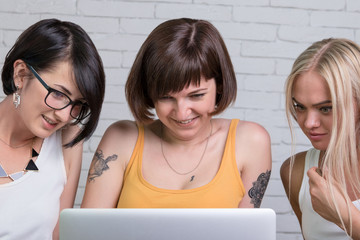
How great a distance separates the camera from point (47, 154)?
5.93ft

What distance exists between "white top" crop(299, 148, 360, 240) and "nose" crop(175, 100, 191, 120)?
522mm

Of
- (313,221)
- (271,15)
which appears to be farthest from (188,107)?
(271,15)

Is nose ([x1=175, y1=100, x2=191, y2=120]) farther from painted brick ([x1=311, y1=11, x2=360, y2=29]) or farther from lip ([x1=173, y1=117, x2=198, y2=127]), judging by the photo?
painted brick ([x1=311, y1=11, x2=360, y2=29])

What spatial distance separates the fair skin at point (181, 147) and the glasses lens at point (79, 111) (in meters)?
0.17

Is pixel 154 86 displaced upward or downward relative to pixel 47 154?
upward

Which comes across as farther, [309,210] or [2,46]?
[2,46]

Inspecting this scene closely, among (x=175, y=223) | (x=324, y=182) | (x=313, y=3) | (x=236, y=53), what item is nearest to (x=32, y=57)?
(x=175, y=223)

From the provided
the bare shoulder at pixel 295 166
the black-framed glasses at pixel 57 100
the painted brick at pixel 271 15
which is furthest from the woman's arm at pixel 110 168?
the painted brick at pixel 271 15

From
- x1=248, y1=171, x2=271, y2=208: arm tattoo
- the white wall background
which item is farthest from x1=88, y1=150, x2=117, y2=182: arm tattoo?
the white wall background

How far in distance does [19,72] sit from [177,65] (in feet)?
1.63

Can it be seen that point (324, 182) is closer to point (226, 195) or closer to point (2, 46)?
point (226, 195)

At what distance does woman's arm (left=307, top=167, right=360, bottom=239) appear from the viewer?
153 cm

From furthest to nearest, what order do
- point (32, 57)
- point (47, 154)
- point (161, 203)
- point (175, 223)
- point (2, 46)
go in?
1. point (2, 46)
2. point (47, 154)
3. point (161, 203)
4. point (32, 57)
5. point (175, 223)

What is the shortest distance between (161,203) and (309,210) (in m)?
0.52
